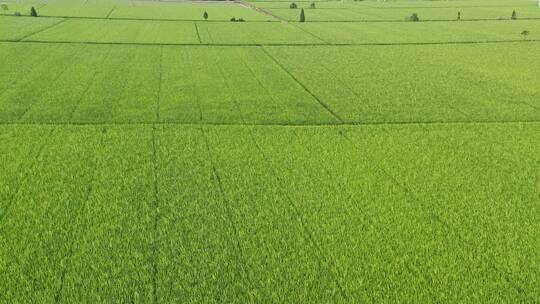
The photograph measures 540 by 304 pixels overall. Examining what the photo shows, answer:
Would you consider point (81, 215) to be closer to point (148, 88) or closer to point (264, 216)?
point (264, 216)

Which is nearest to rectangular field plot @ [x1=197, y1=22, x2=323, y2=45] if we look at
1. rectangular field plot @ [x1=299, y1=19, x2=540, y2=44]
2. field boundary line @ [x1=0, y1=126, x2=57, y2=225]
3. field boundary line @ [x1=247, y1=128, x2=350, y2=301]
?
rectangular field plot @ [x1=299, y1=19, x2=540, y2=44]

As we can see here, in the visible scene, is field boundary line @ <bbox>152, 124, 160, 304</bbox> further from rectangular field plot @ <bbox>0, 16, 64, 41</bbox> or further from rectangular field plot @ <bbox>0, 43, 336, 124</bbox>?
rectangular field plot @ <bbox>0, 16, 64, 41</bbox>

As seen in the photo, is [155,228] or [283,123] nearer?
[155,228]

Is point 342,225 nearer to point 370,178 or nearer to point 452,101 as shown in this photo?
point 370,178

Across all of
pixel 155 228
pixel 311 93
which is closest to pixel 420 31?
pixel 311 93

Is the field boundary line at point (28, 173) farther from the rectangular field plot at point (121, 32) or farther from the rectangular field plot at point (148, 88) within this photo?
the rectangular field plot at point (121, 32)

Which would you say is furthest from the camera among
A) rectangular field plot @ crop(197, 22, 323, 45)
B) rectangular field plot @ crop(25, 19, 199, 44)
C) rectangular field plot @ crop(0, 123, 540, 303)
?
rectangular field plot @ crop(197, 22, 323, 45)
